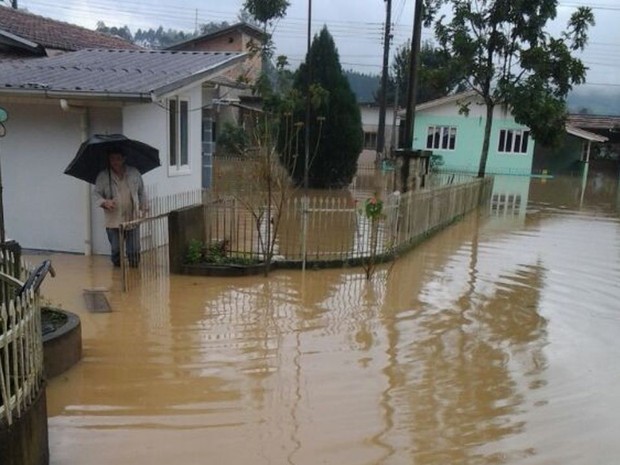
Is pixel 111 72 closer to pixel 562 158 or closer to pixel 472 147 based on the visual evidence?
pixel 472 147

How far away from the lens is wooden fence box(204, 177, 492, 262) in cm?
930

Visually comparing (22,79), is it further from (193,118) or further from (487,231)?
(487,231)

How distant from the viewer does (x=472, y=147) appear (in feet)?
114

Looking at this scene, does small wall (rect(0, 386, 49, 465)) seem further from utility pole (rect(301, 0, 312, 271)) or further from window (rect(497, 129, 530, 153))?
window (rect(497, 129, 530, 153))

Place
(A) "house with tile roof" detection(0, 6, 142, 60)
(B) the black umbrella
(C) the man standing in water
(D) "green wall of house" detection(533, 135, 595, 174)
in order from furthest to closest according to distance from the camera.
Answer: (D) "green wall of house" detection(533, 135, 595, 174) → (A) "house with tile roof" detection(0, 6, 142, 60) → (C) the man standing in water → (B) the black umbrella

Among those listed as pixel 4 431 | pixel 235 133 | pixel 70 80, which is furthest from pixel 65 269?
pixel 235 133

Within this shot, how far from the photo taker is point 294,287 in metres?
8.17

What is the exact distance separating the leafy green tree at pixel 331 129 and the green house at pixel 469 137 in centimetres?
1369

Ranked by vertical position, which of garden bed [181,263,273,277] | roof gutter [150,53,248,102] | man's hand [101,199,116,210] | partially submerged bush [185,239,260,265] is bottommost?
garden bed [181,263,273,277]

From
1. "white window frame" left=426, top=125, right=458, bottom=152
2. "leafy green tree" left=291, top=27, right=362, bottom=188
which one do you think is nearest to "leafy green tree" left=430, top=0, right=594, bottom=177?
"leafy green tree" left=291, top=27, right=362, bottom=188

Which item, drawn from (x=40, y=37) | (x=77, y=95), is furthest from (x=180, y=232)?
(x=40, y=37)

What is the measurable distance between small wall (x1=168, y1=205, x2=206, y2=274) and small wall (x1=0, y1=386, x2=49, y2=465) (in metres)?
4.77

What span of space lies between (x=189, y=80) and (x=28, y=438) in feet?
23.1

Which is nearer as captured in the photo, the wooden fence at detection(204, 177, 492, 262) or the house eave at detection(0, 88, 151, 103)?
the house eave at detection(0, 88, 151, 103)
